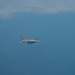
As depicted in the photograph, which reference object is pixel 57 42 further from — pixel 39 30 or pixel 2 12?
pixel 2 12

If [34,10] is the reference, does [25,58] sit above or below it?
below

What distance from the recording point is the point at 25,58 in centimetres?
878

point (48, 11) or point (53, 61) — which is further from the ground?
point (48, 11)

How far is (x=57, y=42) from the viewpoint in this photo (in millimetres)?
8750

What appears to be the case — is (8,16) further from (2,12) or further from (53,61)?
(53,61)

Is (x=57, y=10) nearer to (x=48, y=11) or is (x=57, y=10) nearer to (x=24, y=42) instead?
(x=48, y=11)

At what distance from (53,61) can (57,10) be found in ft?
2.50

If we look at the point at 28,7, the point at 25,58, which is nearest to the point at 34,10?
the point at 28,7

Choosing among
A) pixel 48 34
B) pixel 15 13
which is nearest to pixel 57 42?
pixel 48 34

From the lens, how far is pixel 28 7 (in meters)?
8.80

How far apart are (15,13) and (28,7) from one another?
0.21 metres

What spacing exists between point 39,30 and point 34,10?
0.31 meters

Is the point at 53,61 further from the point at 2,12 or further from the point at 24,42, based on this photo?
the point at 2,12

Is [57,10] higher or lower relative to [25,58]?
higher
